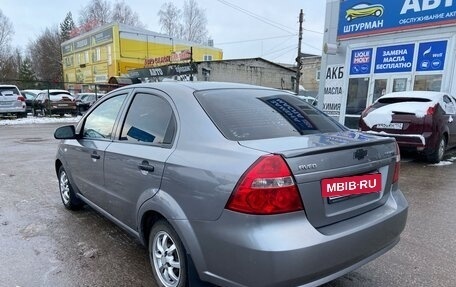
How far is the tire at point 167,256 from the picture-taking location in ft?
8.05

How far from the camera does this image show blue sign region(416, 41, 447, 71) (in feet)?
35.8

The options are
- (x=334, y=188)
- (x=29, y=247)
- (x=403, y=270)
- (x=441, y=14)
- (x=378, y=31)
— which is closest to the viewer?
(x=334, y=188)

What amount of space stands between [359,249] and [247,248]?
80 centimetres

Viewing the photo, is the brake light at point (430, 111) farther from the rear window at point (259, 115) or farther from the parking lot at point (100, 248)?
the rear window at point (259, 115)

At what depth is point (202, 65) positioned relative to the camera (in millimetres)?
27609

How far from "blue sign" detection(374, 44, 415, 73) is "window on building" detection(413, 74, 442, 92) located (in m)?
0.47

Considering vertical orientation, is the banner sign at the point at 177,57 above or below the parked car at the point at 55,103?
above

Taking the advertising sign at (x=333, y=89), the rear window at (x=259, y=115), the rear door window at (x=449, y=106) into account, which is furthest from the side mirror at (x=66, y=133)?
the advertising sign at (x=333, y=89)

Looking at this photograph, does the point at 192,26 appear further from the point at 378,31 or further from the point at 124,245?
the point at 124,245

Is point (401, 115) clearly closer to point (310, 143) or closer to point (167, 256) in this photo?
point (310, 143)

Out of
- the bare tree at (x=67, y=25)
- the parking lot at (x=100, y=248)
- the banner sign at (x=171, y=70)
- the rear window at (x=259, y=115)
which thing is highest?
the bare tree at (x=67, y=25)

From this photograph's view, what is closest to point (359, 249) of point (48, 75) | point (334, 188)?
point (334, 188)

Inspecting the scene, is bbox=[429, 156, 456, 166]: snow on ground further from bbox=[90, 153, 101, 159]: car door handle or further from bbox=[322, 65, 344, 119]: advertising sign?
bbox=[90, 153, 101, 159]: car door handle

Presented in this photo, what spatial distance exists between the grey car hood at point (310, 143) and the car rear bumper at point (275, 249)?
0.38 metres
